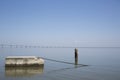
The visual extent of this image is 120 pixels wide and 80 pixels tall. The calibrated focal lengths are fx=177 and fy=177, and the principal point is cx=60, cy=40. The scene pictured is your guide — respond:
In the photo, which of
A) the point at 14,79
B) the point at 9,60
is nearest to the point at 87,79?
the point at 14,79

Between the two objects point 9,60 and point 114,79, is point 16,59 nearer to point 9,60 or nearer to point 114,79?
point 9,60

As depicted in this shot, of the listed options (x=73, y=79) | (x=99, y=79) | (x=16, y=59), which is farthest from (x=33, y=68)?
(x=99, y=79)

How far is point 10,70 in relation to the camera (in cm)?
2106

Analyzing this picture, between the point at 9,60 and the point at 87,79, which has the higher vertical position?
the point at 9,60

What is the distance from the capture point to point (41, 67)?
23.4m

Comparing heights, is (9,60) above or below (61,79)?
above

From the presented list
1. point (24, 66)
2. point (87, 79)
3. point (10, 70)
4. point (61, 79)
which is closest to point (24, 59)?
point (24, 66)

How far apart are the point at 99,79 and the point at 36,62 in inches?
349

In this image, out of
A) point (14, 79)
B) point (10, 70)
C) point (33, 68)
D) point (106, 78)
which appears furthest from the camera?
point (33, 68)

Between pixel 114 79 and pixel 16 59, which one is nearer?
pixel 114 79

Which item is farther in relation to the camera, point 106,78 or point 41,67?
point 41,67

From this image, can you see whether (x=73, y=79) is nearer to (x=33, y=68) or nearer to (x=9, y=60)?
(x=33, y=68)

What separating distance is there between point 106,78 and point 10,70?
1107 centimetres

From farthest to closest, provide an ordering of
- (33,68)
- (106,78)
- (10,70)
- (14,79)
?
(33,68)
(10,70)
(106,78)
(14,79)
